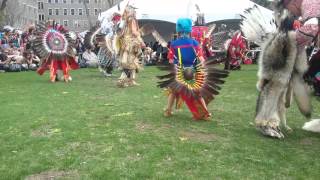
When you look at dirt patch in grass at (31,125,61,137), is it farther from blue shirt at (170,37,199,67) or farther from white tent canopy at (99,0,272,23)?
white tent canopy at (99,0,272,23)

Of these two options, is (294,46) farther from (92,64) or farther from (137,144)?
(92,64)

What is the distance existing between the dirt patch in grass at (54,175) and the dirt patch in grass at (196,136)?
1.73 metres

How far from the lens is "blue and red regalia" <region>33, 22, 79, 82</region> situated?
13.9m

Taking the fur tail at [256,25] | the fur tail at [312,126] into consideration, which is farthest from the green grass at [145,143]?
the fur tail at [256,25]

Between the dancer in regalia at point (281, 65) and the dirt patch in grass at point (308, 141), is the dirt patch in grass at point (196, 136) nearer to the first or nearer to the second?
the dancer in regalia at point (281, 65)

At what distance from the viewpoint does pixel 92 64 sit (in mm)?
22016


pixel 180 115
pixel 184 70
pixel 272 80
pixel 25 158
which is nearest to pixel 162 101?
pixel 180 115

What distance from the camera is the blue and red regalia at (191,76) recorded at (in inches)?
291

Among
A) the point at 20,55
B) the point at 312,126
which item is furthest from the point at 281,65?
the point at 20,55

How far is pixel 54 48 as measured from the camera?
1398 centimetres

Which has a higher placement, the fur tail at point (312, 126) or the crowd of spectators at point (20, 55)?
the crowd of spectators at point (20, 55)

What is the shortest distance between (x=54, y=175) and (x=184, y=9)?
2171cm

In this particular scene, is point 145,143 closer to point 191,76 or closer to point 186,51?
point 191,76

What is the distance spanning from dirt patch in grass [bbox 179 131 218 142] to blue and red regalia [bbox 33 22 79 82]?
26.9 feet
